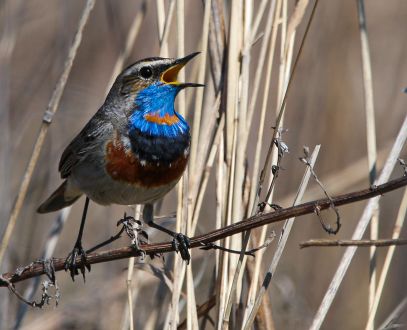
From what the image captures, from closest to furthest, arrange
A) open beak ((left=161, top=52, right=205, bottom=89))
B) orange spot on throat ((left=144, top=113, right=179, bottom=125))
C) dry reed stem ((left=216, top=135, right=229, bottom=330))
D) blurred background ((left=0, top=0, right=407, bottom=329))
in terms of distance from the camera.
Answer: dry reed stem ((left=216, top=135, right=229, bottom=330)) < open beak ((left=161, top=52, right=205, bottom=89)) < orange spot on throat ((left=144, top=113, right=179, bottom=125)) < blurred background ((left=0, top=0, right=407, bottom=329))

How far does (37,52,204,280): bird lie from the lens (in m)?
3.20

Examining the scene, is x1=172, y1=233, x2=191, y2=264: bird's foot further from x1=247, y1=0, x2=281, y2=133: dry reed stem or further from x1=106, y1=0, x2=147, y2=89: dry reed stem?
x1=106, y1=0, x2=147, y2=89: dry reed stem

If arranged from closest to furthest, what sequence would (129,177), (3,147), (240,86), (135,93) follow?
(240,86), (129,177), (135,93), (3,147)

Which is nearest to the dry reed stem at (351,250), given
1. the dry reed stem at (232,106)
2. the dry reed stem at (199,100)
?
the dry reed stem at (232,106)

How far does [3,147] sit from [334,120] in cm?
217

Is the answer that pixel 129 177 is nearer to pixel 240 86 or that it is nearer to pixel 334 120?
pixel 240 86

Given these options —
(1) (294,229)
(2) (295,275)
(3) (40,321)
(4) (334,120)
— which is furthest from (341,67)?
(3) (40,321)

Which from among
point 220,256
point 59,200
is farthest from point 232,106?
point 59,200

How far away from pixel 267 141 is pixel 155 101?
206 centimetres

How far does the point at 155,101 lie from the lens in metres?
3.32

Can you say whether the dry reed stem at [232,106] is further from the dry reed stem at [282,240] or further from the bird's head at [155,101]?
the bird's head at [155,101]

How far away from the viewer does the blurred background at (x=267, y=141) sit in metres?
4.20

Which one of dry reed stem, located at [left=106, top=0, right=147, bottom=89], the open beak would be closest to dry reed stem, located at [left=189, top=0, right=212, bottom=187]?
the open beak

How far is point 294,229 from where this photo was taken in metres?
4.89
